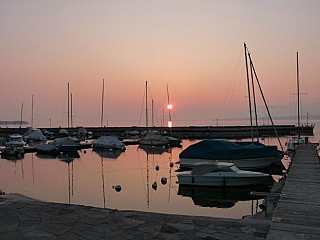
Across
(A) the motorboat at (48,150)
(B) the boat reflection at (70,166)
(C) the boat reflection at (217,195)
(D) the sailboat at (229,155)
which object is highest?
(D) the sailboat at (229,155)

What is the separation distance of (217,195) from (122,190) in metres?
5.90

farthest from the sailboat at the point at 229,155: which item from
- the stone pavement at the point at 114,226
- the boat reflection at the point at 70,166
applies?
the stone pavement at the point at 114,226

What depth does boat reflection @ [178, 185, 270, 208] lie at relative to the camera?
18.3 metres

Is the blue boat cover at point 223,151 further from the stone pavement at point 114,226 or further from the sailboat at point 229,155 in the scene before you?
the stone pavement at point 114,226

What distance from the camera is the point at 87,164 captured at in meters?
35.0

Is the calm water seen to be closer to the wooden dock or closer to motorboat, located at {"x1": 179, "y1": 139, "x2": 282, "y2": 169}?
motorboat, located at {"x1": 179, "y1": 139, "x2": 282, "y2": 169}

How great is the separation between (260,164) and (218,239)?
21856 millimetres

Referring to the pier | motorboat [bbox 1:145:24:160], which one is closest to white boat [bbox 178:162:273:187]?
the pier

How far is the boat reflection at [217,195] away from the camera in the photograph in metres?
18.3

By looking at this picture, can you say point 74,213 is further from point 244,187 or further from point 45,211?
point 244,187

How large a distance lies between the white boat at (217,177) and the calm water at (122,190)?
19.5 inches

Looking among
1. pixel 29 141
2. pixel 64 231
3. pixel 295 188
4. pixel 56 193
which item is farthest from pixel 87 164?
pixel 29 141

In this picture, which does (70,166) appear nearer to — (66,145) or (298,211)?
(66,145)

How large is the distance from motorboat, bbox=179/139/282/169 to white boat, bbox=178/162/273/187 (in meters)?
4.60
